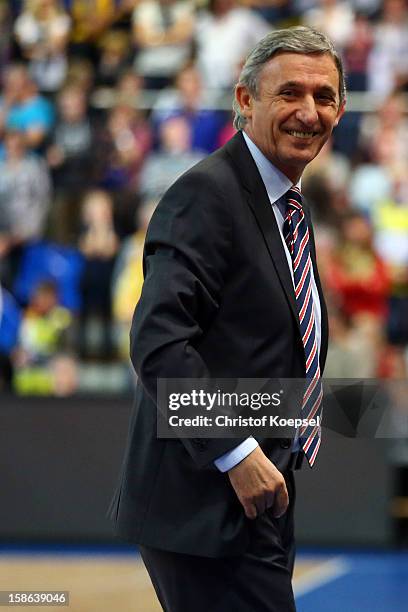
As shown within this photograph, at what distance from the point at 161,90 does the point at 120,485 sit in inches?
324

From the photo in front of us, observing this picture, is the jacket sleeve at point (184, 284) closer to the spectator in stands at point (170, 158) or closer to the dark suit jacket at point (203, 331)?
the dark suit jacket at point (203, 331)

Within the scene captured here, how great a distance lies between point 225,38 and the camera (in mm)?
10820

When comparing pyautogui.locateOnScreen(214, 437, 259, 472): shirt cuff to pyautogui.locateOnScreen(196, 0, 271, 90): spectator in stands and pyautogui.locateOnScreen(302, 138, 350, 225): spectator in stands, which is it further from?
pyautogui.locateOnScreen(196, 0, 271, 90): spectator in stands

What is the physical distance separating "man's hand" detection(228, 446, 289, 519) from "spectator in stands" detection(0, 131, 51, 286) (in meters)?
7.05

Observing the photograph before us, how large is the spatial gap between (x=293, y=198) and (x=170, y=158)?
7033mm

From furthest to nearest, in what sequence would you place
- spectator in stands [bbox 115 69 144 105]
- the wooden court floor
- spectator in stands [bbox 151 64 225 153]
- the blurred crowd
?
spectator in stands [bbox 115 69 144 105] → spectator in stands [bbox 151 64 225 153] → the blurred crowd → the wooden court floor

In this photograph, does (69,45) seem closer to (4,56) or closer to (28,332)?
(4,56)

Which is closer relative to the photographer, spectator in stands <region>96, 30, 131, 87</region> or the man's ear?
the man's ear

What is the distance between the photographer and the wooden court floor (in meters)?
6.19

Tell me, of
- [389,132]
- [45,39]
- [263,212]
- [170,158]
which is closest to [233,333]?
[263,212]

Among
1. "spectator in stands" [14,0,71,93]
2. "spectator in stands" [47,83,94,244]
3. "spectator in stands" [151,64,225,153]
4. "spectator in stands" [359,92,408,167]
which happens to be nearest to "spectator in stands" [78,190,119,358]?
"spectator in stands" [47,83,94,244]

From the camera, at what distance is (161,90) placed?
424 inches

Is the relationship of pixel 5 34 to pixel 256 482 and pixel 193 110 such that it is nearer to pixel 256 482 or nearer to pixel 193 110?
pixel 193 110

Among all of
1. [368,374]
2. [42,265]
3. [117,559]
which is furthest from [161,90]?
[117,559]
